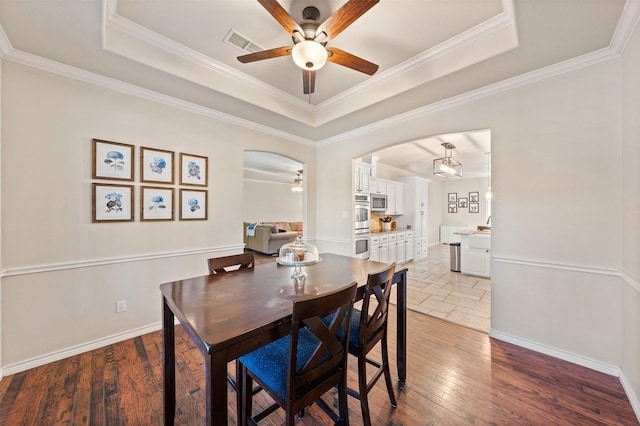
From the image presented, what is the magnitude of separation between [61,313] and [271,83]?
3.16 metres

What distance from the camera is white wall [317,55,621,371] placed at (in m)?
2.06

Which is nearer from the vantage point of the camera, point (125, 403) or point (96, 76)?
point (125, 403)

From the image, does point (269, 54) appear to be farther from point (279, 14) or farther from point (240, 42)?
point (240, 42)

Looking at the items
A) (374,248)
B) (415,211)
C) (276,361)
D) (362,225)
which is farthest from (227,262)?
(415,211)

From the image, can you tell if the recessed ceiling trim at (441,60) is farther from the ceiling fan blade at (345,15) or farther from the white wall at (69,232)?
the white wall at (69,232)

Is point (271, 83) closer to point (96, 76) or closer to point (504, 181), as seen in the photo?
point (96, 76)

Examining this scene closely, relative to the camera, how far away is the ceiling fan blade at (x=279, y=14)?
1458 mm

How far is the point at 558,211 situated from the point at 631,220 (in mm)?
483

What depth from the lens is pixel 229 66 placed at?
102 inches

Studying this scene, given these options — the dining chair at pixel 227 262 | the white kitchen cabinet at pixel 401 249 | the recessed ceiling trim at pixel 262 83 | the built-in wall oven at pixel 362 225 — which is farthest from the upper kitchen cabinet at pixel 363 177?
the dining chair at pixel 227 262

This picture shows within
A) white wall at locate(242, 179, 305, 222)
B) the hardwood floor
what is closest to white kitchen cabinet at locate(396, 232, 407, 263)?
the hardwood floor

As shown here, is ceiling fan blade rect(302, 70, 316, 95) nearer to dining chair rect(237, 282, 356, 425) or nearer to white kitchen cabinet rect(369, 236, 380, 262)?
dining chair rect(237, 282, 356, 425)

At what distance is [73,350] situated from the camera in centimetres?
229

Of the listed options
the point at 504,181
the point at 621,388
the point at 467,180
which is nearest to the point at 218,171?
the point at 504,181
